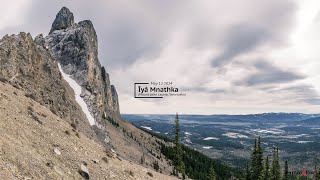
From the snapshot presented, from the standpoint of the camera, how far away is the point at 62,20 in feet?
620

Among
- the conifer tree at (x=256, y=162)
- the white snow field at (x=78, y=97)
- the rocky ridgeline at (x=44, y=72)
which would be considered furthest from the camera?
the white snow field at (x=78, y=97)

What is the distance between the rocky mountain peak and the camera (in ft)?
608

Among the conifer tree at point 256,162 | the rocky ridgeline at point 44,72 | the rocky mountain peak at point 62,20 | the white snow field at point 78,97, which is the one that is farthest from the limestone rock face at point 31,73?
the rocky mountain peak at point 62,20

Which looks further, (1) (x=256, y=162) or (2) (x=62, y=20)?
(2) (x=62, y=20)

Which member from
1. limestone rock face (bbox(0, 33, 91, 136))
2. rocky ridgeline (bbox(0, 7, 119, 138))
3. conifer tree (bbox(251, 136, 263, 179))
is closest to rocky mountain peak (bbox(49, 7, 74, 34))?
rocky ridgeline (bbox(0, 7, 119, 138))

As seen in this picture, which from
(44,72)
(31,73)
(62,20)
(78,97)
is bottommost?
(78,97)

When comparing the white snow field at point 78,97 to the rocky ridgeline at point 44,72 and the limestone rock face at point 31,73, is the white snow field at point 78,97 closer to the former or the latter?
the rocky ridgeline at point 44,72

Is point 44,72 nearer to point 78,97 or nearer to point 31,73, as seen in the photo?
point 31,73

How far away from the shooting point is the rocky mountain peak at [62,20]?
185m

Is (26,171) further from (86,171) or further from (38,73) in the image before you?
(38,73)

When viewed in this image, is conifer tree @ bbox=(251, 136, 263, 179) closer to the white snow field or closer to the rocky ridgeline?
the rocky ridgeline

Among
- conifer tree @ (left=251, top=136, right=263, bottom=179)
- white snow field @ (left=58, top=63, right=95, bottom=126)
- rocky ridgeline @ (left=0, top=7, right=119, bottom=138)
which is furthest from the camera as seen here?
white snow field @ (left=58, top=63, right=95, bottom=126)

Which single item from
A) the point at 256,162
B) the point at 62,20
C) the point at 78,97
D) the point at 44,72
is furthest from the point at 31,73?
the point at 62,20

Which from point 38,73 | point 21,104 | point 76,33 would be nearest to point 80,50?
point 76,33
